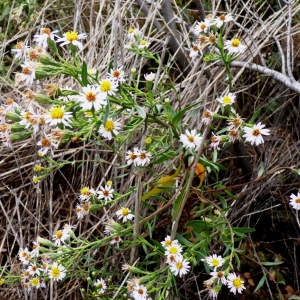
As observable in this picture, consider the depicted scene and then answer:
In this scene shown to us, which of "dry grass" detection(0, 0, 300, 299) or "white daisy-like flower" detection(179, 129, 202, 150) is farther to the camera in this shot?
"dry grass" detection(0, 0, 300, 299)

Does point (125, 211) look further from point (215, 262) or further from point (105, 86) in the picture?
point (105, 86)

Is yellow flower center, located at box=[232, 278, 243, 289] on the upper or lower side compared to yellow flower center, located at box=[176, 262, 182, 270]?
lower

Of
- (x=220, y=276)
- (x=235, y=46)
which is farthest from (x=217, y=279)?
(x=235, y=46)

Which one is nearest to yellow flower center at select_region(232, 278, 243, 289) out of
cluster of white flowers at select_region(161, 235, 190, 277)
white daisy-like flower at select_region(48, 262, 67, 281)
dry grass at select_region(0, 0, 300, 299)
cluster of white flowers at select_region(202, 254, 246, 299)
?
cluster of white flowers at select_region(202, 254, 246, 299)

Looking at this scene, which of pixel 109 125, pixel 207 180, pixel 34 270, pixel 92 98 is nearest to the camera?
pixel 92 98

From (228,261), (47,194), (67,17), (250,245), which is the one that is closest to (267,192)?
(250,245)

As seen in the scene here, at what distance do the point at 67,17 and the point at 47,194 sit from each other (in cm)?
84

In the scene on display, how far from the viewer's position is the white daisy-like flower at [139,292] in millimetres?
1125

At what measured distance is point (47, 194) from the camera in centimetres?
161

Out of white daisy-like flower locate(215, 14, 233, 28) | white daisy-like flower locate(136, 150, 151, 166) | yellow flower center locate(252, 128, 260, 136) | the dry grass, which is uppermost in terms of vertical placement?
white daisy-like flower locate(215, 14, 233, 28)

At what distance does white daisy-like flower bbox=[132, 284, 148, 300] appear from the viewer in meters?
1.12

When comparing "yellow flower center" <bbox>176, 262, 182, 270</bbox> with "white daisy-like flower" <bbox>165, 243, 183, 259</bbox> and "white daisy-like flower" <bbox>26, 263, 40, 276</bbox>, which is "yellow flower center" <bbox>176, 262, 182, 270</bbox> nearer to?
"white daisy-like flower" <bbox>165, 243, 183, 259</bbox>

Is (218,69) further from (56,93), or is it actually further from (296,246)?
(56,93)

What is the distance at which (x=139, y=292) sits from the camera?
3.71ft
